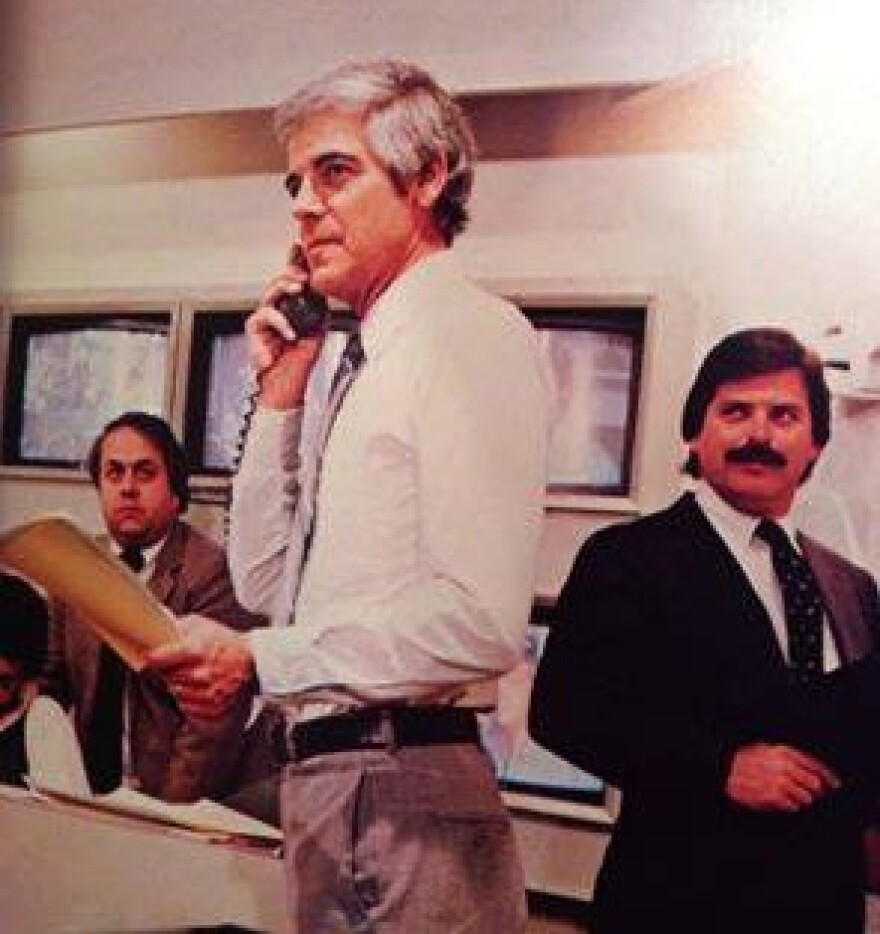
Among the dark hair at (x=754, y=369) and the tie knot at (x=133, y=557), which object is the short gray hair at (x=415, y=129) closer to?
the dark hair at (x=754, y=369)

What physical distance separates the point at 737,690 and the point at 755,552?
5.7 inches

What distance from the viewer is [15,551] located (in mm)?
2207

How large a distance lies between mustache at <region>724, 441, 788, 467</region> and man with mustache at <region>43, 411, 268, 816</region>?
0.61 meters

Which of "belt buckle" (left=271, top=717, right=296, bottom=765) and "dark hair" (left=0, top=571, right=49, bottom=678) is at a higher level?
"dark hair" (left=0, top=571, right=49, bottom=678)

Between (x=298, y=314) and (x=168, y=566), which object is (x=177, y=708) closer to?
(x=168, y=566)

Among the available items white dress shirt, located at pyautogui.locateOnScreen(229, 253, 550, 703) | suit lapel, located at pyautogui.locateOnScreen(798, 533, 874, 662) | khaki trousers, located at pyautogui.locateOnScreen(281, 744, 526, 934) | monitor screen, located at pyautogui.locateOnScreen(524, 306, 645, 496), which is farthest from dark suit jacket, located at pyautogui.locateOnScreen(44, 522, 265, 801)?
suit lapel, located at pyautogui.locateOnScreen(798, 533, 874, 662)

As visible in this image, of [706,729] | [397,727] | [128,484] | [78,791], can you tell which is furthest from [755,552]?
[78,791]

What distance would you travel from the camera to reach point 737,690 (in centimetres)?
170

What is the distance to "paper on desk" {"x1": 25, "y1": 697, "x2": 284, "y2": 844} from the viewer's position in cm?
201

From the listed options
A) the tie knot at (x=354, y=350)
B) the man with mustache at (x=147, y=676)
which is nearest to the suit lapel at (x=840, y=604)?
the tie knot at (x=354, y=350)

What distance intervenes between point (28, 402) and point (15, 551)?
9.0 inches

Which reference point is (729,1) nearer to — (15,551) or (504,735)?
(504,735)

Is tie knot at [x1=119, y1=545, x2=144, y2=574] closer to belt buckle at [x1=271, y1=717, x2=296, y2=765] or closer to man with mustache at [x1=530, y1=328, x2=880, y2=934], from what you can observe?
belt buckle at [x1=271, y1=717, x2=296, y2=765]

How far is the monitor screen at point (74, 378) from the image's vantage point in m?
2.16
